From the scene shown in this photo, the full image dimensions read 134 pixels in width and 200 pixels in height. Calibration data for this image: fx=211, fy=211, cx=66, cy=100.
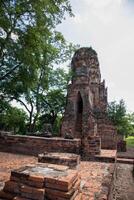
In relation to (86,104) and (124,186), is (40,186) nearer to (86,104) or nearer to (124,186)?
(124,186)

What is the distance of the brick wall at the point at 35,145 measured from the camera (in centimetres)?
820

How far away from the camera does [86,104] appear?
1554cm

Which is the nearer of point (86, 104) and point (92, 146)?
point (92, 146)

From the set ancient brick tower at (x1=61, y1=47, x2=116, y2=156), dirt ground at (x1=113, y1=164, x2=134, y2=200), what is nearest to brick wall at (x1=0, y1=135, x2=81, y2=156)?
ancient brick tower at (x1=61, y1=47, x2=116, y2=156)

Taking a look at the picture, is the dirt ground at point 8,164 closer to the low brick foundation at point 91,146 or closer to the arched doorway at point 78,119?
the low brick foundation at point 91,146

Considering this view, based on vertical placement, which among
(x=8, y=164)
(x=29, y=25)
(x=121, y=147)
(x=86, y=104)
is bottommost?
(x=121, y=147)

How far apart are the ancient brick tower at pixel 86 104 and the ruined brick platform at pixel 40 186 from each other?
540 centimetres

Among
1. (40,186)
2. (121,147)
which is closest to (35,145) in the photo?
(40,186)

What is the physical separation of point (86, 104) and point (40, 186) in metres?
13.1

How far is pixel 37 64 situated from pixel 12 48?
1661 mm

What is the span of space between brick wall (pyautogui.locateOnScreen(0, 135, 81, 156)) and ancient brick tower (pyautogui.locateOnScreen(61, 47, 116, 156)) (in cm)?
53

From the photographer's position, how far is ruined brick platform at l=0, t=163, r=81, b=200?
2.51m

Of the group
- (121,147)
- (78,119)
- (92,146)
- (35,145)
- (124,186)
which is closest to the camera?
Answer: (124,186)

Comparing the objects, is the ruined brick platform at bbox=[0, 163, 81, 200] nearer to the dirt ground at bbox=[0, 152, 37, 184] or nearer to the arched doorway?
the dirt ground at bbox=[0, 152, 37, 184]
